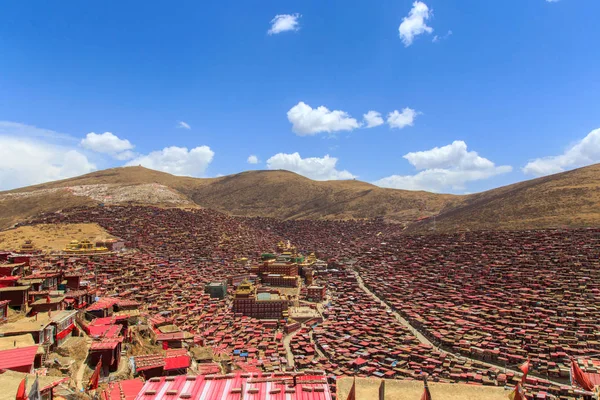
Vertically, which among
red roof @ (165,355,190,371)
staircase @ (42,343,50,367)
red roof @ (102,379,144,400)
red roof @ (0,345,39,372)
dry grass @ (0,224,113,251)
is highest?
dry grass @ (0,224,113,251)

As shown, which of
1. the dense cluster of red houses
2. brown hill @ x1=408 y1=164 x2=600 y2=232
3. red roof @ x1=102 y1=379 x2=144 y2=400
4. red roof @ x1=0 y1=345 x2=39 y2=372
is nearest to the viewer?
red roof @ x1=0 y1=345 x2=39 y2=372

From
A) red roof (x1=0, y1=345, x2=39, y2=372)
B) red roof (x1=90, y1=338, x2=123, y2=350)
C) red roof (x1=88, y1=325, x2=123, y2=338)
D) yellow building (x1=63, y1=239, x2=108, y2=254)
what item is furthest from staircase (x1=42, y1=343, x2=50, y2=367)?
yellow building (x1=63, y1=239, x2=108, y2=254)

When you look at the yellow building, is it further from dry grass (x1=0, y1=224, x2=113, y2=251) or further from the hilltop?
the hilltop

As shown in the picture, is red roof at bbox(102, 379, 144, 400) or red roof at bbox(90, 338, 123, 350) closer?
red roof at bbox(102, 379, 144, 400)

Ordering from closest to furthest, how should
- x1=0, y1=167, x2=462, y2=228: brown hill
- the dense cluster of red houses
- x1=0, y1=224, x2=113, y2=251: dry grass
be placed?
the dense cluster of red houses
x1=0, y1=224, x2=113, y2=251: dry grass
x1=0, y1=167, x2=462, y2=228: brown hill

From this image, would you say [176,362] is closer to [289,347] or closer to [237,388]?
[237,388]

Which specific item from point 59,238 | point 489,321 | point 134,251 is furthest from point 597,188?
point 59,238
